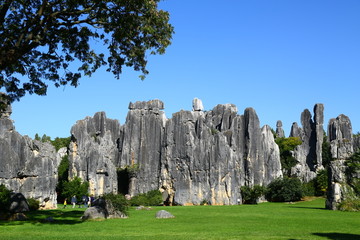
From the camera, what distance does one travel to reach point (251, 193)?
55469mm

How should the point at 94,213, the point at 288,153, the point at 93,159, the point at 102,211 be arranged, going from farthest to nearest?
1. the point at 288,153
2. the point at 93,159
3. the point at 102,211
4. the point at 94,213

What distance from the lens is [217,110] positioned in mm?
70062

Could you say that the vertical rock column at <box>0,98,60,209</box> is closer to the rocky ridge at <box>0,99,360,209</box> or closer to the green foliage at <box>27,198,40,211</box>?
the rocky ridge at <box>0,99,360,209</box>

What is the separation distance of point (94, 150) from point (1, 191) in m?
22.8

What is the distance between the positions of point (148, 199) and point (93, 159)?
28.8ft

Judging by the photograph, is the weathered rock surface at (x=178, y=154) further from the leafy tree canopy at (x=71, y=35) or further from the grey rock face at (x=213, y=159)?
the leafy tree canopy at (x=71, y=35)

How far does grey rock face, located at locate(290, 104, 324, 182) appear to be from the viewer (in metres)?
75.2

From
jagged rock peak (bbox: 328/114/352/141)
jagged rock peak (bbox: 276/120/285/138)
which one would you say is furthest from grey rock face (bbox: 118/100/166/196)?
jagged rock peak (bbox: 276/120/285/138)

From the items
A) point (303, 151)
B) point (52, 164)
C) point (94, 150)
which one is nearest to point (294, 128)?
point (303, 151)

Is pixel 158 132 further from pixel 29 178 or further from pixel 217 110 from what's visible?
pixel 29 178

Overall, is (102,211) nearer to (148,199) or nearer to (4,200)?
(4,200)

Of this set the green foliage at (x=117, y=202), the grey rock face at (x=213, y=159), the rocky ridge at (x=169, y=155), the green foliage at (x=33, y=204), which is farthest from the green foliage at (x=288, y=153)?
the green foliage at (x=117, y=202)

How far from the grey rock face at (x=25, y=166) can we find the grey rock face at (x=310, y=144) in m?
42.4

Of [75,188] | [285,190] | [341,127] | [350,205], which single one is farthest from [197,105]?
[350,205]
